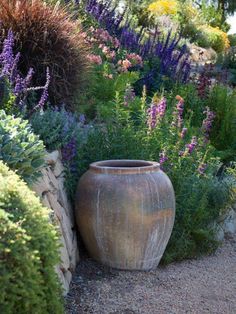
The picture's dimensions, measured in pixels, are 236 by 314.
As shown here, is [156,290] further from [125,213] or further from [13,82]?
[13,82]

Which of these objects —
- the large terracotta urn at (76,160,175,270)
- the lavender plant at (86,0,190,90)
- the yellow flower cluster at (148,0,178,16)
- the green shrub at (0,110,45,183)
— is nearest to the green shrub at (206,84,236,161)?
the lavender plant at (86,0,190,90)

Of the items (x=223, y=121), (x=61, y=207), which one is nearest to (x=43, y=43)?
(x=61, y=207)

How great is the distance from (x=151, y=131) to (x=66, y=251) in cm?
140

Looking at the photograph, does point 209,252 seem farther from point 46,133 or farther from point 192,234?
point 46,133

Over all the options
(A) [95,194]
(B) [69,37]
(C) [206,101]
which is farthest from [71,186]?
(C) [206,101]

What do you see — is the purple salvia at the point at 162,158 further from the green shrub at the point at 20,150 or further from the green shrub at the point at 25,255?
the green shrub at the point at 25,255

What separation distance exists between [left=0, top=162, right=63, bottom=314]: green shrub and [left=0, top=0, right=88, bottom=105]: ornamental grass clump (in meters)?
2.68

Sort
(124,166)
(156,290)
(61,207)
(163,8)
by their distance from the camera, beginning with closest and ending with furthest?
(156,290)
(61,207)
(124,166)
(163,8)

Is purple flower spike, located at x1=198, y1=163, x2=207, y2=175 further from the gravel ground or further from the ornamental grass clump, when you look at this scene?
the ornamental grass clump

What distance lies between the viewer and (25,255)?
1871 millimetres

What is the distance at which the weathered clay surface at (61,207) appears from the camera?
10.8 feet

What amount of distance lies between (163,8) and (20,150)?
16312 mm

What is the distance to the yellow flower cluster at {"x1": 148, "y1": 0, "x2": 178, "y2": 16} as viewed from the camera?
17.9 meters

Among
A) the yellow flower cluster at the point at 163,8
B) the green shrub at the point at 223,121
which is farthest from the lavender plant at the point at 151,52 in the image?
the yellow flower cluster at the point at 163,8
